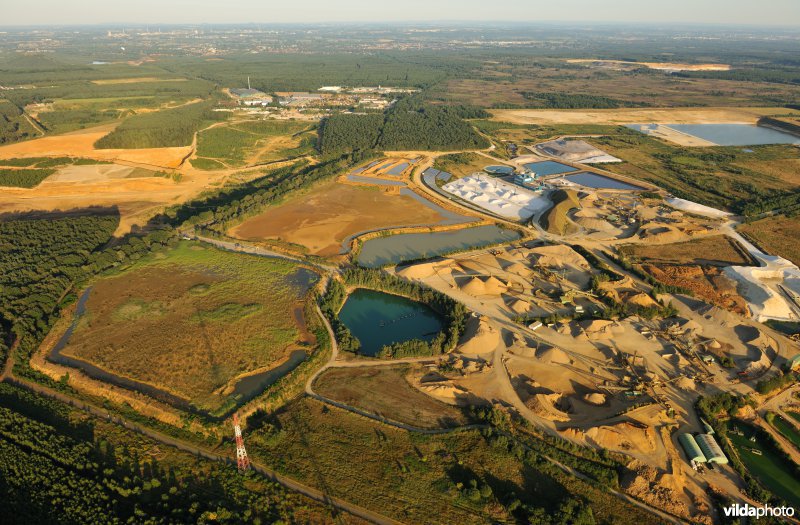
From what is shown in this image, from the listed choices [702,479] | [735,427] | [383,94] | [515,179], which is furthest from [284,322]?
[383,94]

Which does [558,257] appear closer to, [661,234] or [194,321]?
[661,234]

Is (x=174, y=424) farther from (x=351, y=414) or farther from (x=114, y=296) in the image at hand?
(x=114, y=296)

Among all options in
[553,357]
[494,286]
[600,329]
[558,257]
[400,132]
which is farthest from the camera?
[400,132]

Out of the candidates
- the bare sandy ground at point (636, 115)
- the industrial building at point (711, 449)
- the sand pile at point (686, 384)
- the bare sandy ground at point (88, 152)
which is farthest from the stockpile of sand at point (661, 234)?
the bare sandy ground at point (88, 152)

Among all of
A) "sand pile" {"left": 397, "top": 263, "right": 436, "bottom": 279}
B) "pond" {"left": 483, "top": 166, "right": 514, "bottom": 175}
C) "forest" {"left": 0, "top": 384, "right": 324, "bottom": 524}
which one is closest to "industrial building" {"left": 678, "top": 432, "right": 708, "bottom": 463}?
"forest" {"left": 0, "top": 384, "right": 324, "bottom": 524}

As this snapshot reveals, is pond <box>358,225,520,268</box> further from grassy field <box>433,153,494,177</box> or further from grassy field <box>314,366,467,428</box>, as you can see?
grassy field <box>433,153,494,177</box>

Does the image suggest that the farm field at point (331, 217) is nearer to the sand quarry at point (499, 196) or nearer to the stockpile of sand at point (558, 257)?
the sand quarry at point (499, 196)

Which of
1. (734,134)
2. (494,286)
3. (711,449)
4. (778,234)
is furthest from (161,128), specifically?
(734,134)
